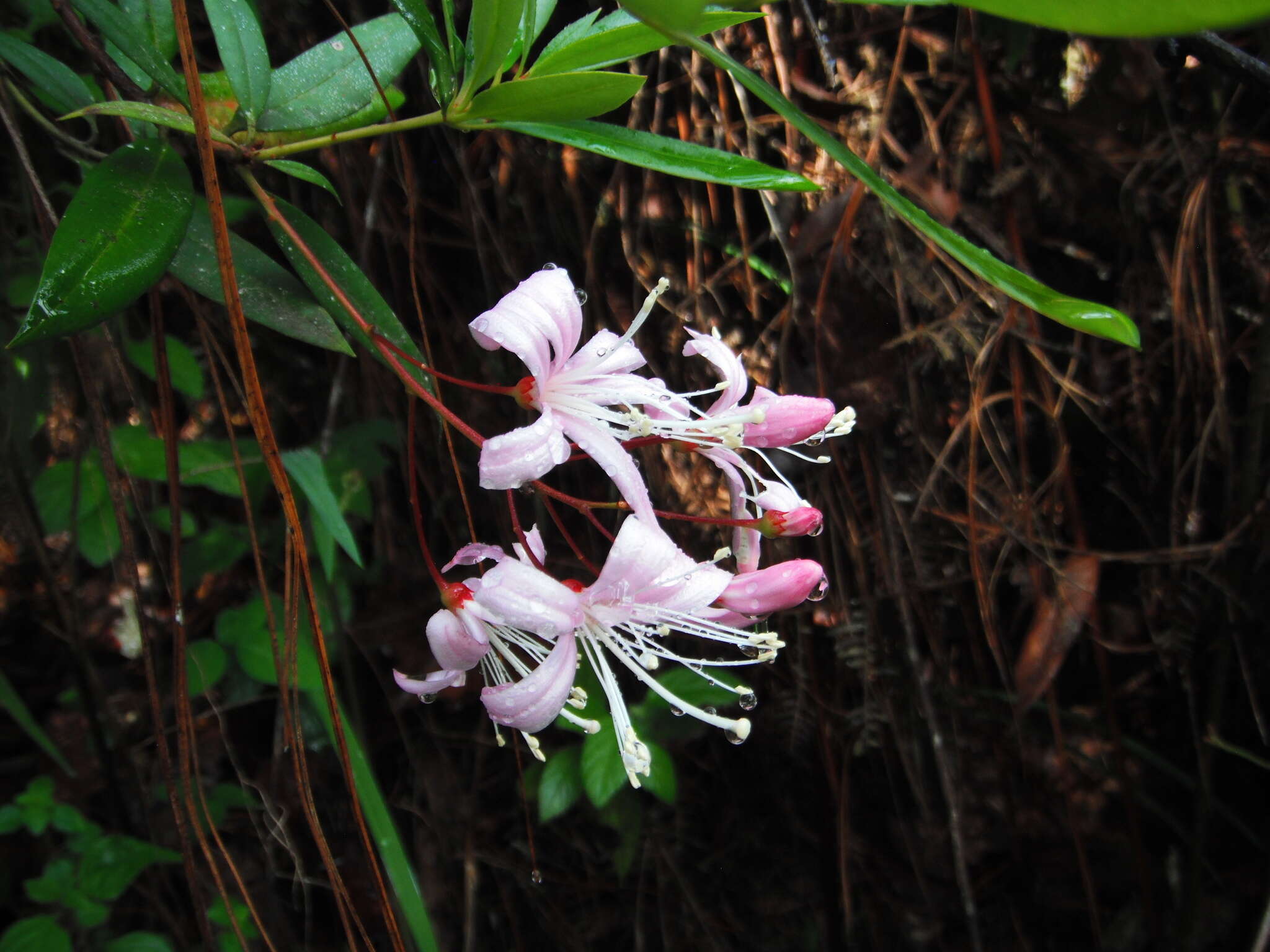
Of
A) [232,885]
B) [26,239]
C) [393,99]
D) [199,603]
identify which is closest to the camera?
[393,99]

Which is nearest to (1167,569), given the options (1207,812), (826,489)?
(1207,812)

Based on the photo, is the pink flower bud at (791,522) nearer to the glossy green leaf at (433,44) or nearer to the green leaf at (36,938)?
the glossy green leaf at (433,44)

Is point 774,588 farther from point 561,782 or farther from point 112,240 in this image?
point 561,782

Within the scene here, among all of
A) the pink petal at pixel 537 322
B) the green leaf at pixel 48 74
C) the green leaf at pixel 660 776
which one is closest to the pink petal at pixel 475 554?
the pink petal at pixel 537 322

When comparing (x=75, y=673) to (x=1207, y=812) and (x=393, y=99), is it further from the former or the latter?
(x=1207, y=812)

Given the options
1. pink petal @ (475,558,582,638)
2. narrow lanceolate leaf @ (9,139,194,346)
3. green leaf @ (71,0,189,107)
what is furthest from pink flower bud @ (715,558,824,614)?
green leaf @ (71,0,189,107)

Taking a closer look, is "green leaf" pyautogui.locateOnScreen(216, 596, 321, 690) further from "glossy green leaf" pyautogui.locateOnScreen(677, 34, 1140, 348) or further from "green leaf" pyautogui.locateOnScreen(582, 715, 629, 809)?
"glossy green leaf" pyautogui.locateOnScreen(677, 34, 1140, 348)

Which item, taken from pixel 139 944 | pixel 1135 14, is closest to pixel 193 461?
pixel 139 944
